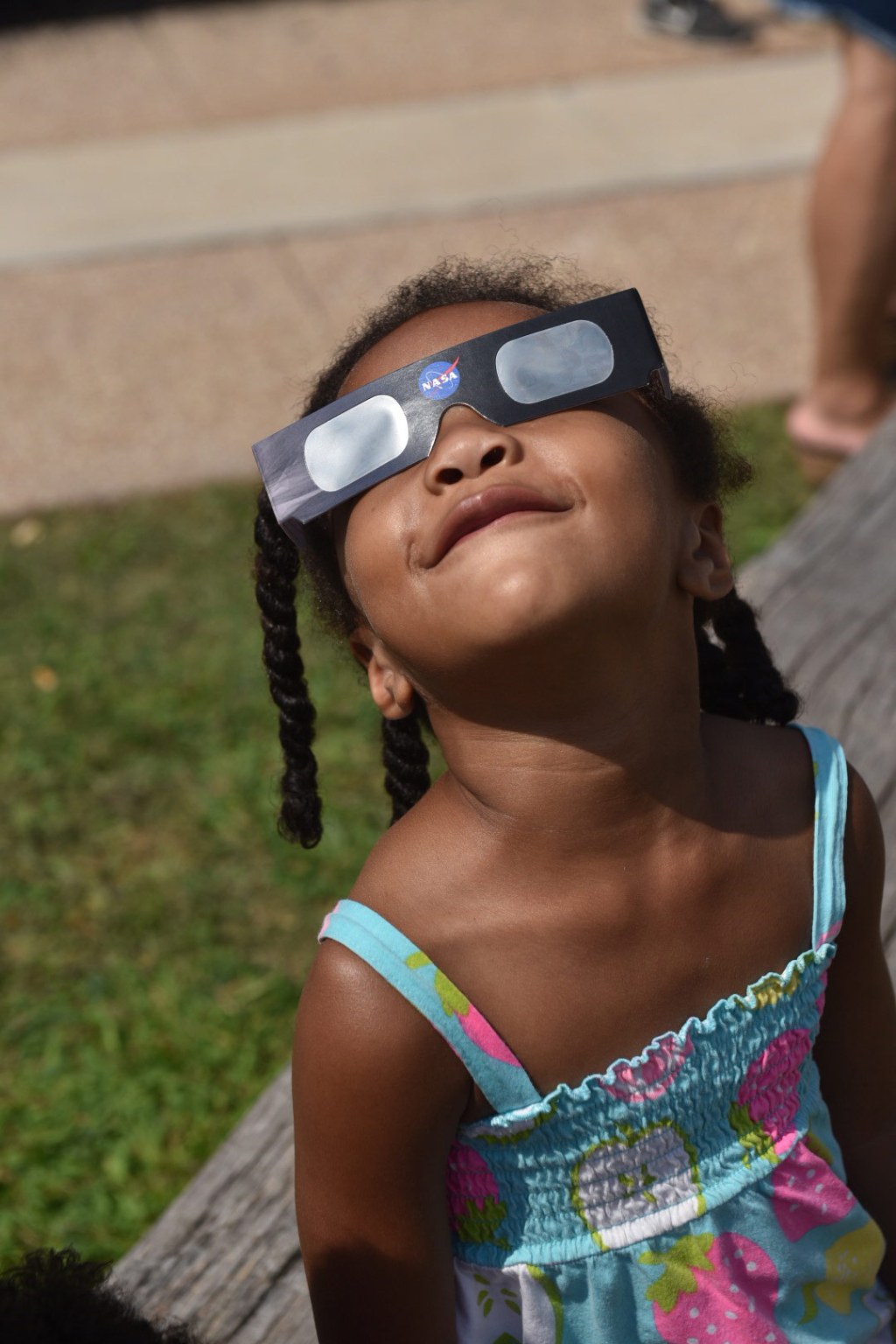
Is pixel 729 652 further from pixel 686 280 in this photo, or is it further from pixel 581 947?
pixel 686 280

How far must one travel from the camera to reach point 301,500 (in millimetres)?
1750

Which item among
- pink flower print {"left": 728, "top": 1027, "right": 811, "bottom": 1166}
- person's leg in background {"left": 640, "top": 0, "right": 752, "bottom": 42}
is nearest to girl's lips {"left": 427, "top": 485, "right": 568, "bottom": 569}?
pink flower print {"left": 728, "top": 1027, "right": 811, "bottom": 1166}

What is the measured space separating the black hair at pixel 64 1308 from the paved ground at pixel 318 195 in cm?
354

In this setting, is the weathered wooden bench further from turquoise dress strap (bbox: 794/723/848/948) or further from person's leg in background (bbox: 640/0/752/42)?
person's leg in background (bbox: 640/0/752/42)

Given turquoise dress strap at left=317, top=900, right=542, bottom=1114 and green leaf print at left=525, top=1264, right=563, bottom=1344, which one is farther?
green leaf print at left=525, top=1264, right=563, bottom=1344

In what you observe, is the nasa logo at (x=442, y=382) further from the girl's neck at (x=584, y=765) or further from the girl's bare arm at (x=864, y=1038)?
the girl's bare arm at (x=864, y=1038)

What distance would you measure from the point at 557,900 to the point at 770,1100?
40 cm

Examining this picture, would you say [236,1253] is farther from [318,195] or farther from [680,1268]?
[318,195]

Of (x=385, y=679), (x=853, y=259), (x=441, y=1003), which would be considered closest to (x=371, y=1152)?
(x=441, y=1003)

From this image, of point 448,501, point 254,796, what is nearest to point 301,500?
point 448,501

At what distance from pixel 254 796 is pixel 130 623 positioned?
868mm

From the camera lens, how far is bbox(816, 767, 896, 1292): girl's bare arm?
189 cm

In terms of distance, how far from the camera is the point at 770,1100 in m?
1.83

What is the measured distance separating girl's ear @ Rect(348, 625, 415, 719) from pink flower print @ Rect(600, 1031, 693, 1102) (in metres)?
0.49
